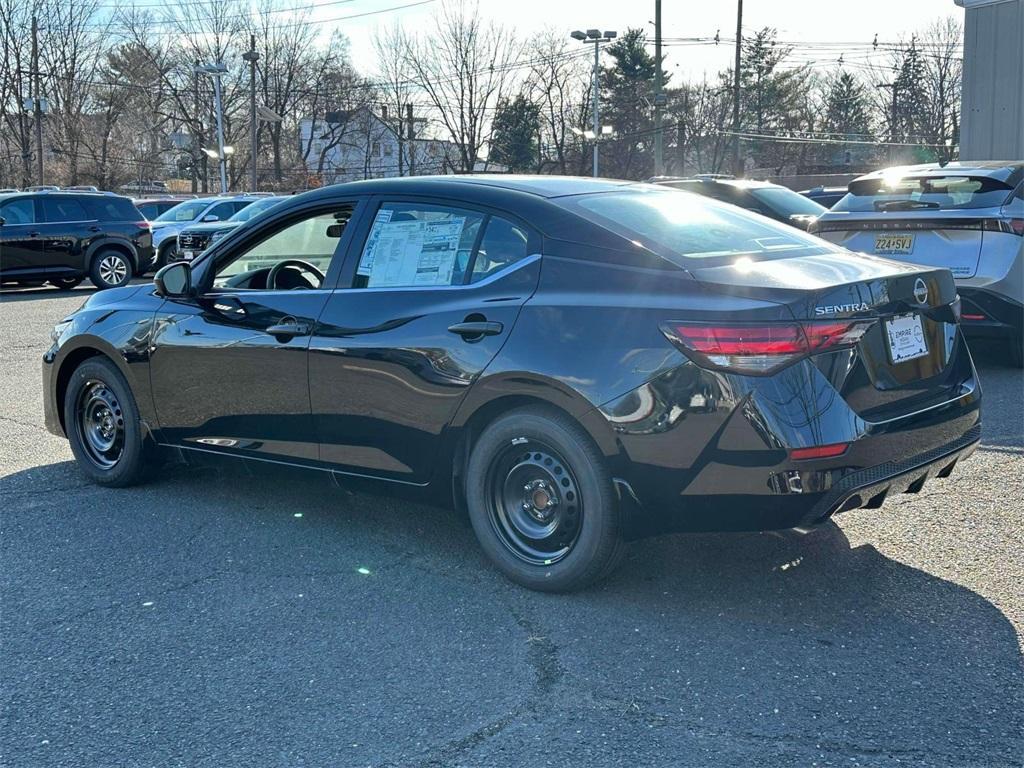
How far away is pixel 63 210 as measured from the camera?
1770 centimetres

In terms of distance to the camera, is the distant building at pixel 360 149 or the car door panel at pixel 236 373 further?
the distant building at pixel 360 149

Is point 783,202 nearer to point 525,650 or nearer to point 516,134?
point 525,650

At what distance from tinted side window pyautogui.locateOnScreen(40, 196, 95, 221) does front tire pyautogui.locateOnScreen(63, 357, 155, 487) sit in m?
13.5

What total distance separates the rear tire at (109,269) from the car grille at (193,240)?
1.67 m

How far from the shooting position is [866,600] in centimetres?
372

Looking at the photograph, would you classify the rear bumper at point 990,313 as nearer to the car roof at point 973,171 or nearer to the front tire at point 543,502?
the car roof at point 973,171

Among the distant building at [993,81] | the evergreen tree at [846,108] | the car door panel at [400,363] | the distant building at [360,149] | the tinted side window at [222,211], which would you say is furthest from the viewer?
the evergreen tree at [846,108]

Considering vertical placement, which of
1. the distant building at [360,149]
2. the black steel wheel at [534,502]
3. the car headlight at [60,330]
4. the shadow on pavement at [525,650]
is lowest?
the shadow on pavement at [525,650]

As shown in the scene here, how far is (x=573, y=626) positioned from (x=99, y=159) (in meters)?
61.9

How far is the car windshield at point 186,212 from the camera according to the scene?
2339 cm

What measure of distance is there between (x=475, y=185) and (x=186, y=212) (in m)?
21.1

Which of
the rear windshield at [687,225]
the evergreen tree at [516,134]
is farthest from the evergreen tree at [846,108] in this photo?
the rear windshield at [687,225]

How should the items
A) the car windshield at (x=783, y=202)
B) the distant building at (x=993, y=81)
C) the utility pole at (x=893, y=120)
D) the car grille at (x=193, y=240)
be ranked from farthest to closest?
1. the utility pole at (x=893, y=120)
2. the car grille at (x=193, y=240)
3. the distant building at (x=993, y=81)
4. the car windshield at (x=783, y=202)

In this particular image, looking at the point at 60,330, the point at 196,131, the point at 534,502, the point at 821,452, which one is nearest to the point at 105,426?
the point at 60,330
